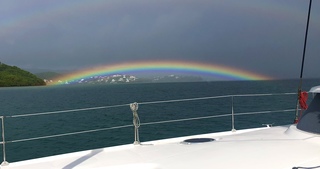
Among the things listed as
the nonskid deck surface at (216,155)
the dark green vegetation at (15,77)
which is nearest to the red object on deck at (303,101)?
the nonskid deck surface at (216,155)

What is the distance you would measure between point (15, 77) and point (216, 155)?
183 metres

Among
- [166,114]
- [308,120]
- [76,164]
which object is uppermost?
[308,120]

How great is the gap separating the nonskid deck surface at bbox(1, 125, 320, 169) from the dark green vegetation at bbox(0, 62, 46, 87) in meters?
174

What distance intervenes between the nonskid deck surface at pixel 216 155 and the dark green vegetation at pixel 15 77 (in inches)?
6864

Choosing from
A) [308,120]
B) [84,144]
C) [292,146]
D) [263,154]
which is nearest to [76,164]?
[263,154]

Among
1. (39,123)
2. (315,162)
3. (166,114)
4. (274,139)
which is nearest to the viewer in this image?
(315,162)

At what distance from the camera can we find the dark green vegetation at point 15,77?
16264 centimetres

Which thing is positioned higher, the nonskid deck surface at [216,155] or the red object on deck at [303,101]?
the red object on deck at [303,101]

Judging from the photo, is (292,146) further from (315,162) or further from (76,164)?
(76,164)

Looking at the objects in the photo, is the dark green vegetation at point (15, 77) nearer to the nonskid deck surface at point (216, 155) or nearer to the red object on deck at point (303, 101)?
the nonskid deck surface at point (216, 155)

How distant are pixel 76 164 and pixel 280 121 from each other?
1805cm

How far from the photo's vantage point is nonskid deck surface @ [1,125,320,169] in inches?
122

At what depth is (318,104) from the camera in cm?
378

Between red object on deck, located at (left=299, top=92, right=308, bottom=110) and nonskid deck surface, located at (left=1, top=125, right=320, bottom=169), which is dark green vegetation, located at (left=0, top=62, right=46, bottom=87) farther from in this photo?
→ red object on deck, located at (left=299, top=92, right=308, bottom=110)
